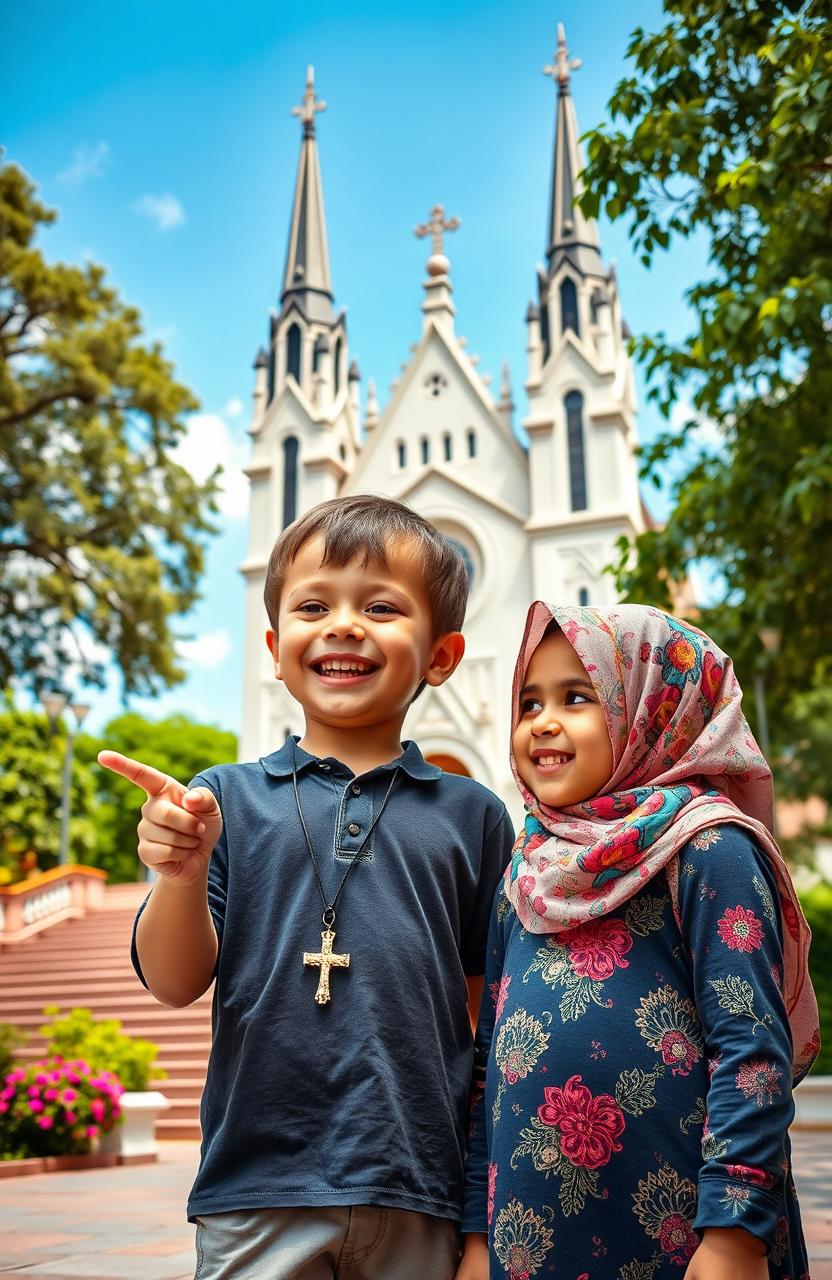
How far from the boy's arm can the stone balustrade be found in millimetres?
16948

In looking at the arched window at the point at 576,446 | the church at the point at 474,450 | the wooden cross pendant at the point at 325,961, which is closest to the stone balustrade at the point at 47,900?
the church at the point at 474,450

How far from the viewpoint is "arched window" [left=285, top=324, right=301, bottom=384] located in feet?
94.3

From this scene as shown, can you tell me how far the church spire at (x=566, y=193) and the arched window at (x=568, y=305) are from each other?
1.49ft

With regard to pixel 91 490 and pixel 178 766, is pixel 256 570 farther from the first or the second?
pixel 178 766

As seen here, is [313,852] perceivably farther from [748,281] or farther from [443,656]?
[748,281]

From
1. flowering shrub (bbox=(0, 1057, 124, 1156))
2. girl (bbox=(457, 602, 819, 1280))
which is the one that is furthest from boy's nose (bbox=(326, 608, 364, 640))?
flowering shrub (bbox=(0, 1057, 124, 1156))

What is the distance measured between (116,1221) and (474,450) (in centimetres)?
2253

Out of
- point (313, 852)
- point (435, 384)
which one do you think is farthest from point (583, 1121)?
point (435, 384)

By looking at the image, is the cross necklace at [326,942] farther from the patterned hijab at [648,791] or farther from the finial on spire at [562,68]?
the finial on spire at [562,68]

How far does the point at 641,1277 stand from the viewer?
1.57 meters

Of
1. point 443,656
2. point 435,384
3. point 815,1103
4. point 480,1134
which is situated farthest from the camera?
point 435,384

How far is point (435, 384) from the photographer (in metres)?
27.9

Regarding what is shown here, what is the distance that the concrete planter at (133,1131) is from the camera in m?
8.95

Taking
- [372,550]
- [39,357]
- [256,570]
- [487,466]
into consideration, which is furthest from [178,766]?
[372,550]
